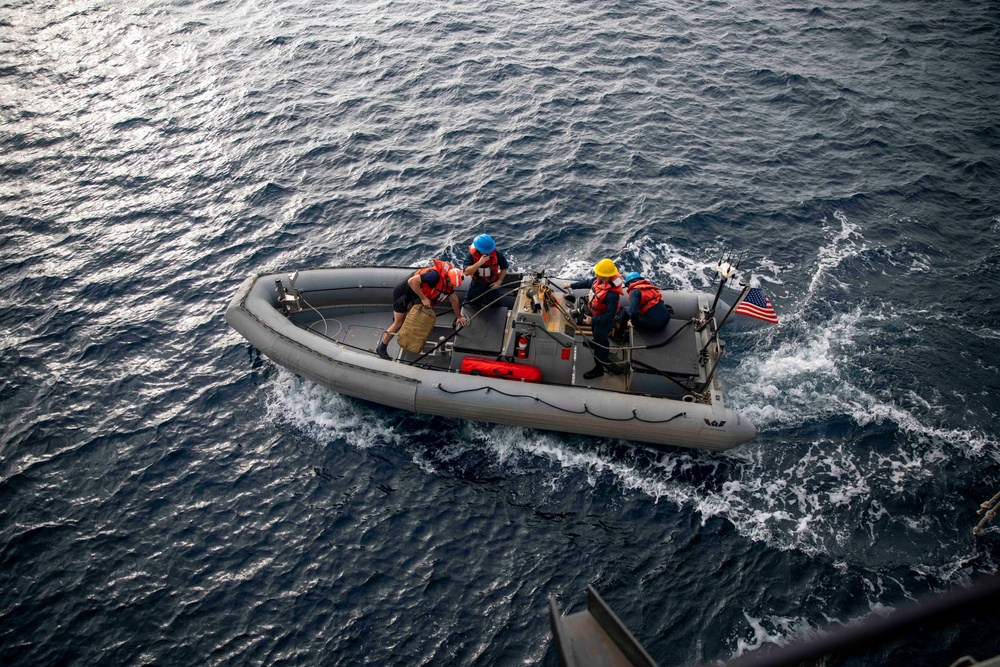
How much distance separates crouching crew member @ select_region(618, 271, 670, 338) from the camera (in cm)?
1084

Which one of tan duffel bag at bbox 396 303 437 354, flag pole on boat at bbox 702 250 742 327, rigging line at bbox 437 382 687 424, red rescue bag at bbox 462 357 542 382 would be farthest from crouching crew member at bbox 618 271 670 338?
tan duffel bag at bbox 396 303 437 354

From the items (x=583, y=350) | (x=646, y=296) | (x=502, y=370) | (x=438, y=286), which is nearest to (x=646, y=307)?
(x=646, y=296)

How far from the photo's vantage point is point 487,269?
440 inches

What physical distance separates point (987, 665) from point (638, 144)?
1678cm

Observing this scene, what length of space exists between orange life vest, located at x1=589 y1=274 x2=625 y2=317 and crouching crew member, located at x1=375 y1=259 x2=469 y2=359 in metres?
2.27

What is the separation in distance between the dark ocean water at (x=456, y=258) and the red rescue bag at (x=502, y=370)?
3.55 ft

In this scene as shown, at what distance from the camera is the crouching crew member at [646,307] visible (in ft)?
35.6

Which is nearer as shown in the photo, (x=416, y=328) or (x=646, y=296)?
(x=646, y=296)

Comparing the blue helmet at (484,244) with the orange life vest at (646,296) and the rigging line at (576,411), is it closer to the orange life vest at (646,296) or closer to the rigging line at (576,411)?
the rigging line at (576,411)

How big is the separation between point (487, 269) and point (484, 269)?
0.05 metres

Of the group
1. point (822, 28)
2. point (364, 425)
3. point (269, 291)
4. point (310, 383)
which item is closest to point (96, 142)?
point (269, 291)

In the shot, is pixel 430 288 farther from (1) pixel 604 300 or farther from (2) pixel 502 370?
(1) pixel 604 300

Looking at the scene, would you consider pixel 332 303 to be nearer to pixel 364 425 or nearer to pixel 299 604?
pixel 364 425

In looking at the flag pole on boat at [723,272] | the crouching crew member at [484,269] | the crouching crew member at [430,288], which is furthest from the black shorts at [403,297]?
the flag pole on boat at [723,272]
